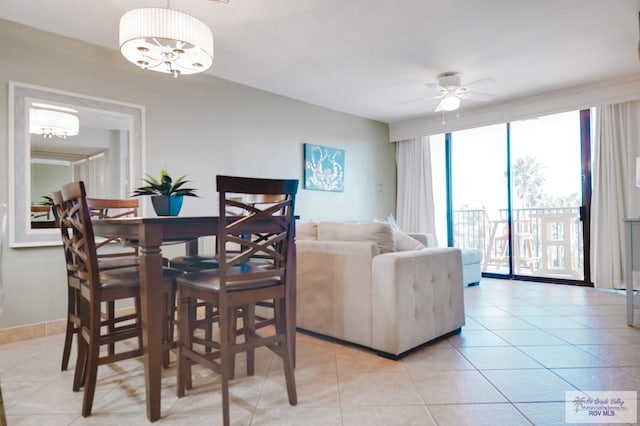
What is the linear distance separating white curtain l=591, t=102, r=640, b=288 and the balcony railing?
424 millimetres

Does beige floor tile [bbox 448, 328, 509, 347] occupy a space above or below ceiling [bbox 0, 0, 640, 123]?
below

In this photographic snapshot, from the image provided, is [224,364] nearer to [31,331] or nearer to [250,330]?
[250,330]

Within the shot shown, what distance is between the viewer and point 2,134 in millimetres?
2680

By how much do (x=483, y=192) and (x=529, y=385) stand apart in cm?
424

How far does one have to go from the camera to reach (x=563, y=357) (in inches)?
87.7

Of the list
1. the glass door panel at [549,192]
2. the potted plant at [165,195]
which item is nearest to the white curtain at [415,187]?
the glass door panel at [549,192]

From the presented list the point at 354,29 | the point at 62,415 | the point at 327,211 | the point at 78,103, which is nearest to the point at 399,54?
the point at 354,29

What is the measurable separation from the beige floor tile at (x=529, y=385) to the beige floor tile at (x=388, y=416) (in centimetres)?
47

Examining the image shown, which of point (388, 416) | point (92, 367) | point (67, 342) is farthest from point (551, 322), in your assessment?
point (67, 342)

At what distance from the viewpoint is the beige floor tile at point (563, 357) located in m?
2.12

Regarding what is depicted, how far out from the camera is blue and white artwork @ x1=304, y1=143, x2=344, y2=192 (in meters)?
4.93

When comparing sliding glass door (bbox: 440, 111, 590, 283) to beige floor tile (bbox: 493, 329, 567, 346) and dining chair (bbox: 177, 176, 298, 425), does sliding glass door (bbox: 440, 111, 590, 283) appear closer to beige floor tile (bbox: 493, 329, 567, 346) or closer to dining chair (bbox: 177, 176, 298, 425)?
beige floor tile (bbox: 493, 329, 567, 346)

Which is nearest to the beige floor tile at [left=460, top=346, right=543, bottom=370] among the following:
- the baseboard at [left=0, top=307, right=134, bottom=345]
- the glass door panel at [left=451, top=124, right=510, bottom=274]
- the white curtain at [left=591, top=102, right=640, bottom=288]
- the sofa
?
the sofa

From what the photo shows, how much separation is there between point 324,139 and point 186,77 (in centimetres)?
211
